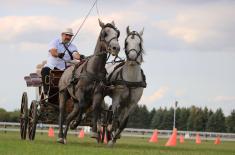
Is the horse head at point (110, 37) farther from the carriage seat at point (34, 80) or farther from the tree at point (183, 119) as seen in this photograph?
the tree at point (183, 119)

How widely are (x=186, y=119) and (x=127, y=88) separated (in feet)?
316

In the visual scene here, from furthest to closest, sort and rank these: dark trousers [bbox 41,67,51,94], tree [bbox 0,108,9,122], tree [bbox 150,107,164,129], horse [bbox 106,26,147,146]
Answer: tree [bbox 150,107,164,129]
tree [bbox 0,108,9,122]
dark trousers [bbox 41,67,51,94]
horse [bbox 106,26,147,146]

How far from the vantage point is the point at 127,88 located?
1852 cm

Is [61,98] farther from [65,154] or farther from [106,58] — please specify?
[65,154]

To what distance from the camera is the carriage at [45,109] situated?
1969 centimetres

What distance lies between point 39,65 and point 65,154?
28.7 ft

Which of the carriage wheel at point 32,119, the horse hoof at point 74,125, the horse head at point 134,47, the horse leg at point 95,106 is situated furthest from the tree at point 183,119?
the horse leg at point 95,106

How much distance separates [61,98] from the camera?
19.0m

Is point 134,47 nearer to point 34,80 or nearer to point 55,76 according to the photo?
point 55,76

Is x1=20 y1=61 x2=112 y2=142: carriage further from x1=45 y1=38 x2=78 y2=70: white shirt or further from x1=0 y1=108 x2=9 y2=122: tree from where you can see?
x1=0 y1=108 x2=9 y2=122: tree

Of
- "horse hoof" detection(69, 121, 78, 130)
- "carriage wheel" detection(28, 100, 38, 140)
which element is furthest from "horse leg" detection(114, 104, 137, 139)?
"carriage wheel" detection(28, 100, 38, 140)

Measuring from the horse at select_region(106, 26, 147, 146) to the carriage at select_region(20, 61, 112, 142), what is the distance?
817 millimetres

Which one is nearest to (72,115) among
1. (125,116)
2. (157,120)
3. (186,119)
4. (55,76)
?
(125,116)

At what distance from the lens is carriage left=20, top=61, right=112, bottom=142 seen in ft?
64.6
